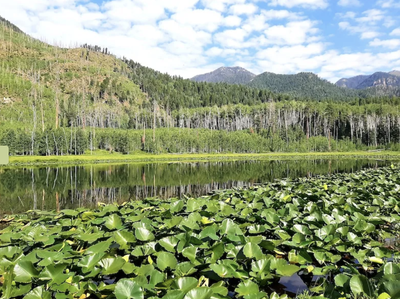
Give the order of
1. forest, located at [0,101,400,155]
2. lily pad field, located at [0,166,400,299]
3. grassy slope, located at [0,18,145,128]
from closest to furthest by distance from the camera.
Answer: lily pad field, located at [0,166,400,299], forest, located at [0,101,400,155], grassy slope, located at [0,18,145,128]

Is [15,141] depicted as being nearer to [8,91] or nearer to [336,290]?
[8,91]

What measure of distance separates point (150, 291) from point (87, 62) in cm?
18583

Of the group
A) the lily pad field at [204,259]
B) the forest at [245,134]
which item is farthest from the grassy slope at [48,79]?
the lily pad field at [204,259]

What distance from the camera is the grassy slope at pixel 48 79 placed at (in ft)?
355

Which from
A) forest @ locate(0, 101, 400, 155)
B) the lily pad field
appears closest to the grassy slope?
forest @ locate(0, 101, 400, 155)

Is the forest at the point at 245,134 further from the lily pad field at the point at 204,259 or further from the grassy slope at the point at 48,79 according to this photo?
the lily pad field at the point at 204,259

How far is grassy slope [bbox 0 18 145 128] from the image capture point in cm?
10812

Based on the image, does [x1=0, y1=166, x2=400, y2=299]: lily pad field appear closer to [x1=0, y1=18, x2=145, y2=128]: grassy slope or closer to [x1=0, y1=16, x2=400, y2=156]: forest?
[x1=0, y1=16, x2=400, y2=156]: forest

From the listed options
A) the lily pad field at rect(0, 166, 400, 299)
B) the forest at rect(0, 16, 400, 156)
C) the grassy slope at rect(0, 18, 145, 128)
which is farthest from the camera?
the grassy slope at rect(0, 18, 145, 128)

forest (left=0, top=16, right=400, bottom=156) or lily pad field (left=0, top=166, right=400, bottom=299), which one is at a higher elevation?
forest (left=0, top=16, right=400, bottom=156)

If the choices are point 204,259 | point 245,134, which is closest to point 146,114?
point 245,134

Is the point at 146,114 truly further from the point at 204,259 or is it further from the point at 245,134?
the point at 204,259

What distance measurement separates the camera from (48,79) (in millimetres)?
137500

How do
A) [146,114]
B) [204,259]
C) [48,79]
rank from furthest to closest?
1. [48,79]
2. [146,114]
3. [204,259]
